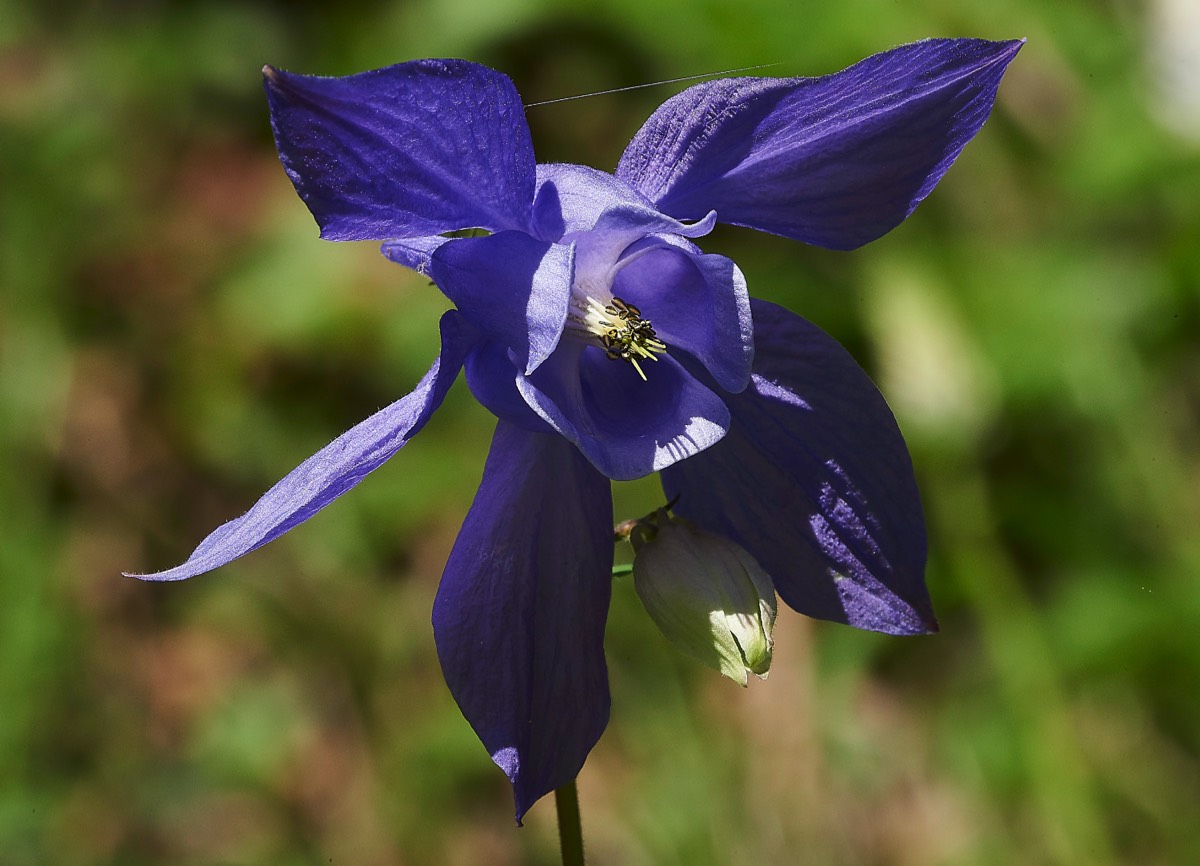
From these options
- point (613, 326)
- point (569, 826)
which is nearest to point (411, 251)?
point (613, 326)

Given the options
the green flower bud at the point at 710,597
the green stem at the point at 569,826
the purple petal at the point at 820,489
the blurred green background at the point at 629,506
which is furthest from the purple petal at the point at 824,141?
the blurred green background at the point at 629,506

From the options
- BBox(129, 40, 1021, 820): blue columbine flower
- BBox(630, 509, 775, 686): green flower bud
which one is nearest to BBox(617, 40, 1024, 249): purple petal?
BBox(129, 40, 1021, 820): blue columbine flower

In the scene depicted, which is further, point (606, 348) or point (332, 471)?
point (606, 348)

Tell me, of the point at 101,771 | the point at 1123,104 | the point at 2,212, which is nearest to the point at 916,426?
the point at 1123,104

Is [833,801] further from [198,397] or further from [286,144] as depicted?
[286,144]

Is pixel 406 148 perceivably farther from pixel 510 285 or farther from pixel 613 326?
pixel 613 326

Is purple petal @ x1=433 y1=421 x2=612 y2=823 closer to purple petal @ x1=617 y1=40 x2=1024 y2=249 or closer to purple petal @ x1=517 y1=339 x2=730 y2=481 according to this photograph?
purple petal @ x1=517 y1=339 x2=730 y2=481
